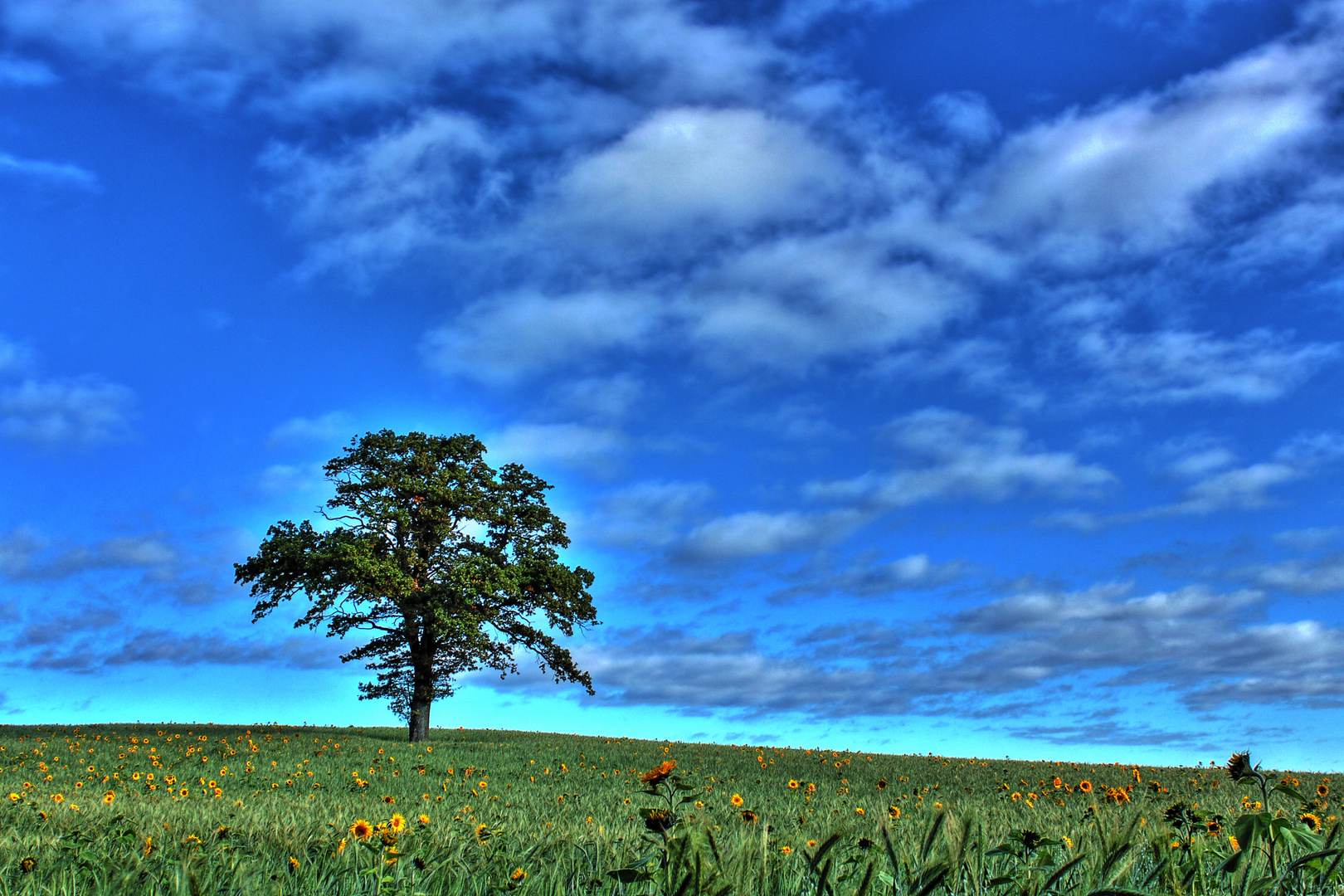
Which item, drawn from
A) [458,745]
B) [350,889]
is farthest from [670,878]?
[458,745]

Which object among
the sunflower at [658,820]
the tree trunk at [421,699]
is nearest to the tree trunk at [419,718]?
the tree trunk at [421,699]

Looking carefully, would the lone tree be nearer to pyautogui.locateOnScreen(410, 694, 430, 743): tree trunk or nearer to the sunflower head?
pyautogui.locateOnScreen(410, 694, 430, 743): tree trunk

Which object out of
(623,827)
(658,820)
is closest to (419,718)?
(623,827)

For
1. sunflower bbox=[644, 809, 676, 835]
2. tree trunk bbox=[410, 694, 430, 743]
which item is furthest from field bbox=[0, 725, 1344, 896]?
tree trunk bbox=[410, 694, 430, 743]

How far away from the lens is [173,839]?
593 cm

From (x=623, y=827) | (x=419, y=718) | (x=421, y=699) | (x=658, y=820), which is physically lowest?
(x=419, y=718)

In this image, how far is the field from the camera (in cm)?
309

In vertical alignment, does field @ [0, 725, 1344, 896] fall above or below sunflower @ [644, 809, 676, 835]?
below

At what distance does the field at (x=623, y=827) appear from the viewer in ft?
10.1

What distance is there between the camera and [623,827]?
23.4ft

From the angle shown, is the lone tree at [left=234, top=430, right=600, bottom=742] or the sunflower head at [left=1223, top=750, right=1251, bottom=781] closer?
the sunflower head at [left=1223, top=750, right=1251, bottom=781]

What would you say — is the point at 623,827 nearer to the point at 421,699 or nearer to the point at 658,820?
the point at 658,820

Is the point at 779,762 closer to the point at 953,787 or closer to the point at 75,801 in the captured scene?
the point at 953,787

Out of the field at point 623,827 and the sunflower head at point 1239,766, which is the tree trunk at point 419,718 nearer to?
the field at point 623,827
